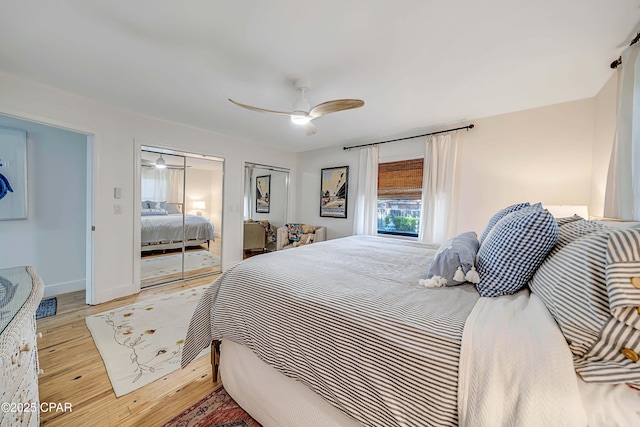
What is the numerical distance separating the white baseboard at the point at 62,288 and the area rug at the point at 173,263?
0.69 meters

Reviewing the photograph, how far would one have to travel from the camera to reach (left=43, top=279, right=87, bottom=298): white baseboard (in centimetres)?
288

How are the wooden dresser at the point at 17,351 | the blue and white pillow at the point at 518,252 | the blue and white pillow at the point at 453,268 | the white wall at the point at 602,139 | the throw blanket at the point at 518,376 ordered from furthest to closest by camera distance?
the white wall at the point at 602,139 → the blue and white pillow at the point at 453,268 → the blue and white pillow at the point at 518,252 → the wooden dresser at the point at 17,351 → the throw blanket at the point at 518,376

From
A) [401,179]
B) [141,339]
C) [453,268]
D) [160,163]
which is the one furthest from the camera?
[401,179]

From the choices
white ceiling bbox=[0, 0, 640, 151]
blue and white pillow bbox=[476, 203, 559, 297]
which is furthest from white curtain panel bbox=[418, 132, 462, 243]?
blue and white pillow bbox=[476, 203, 559, 297]

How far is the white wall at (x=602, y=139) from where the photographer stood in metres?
1.99

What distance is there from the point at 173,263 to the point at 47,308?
1.43 m

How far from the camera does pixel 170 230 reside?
11.9 feet

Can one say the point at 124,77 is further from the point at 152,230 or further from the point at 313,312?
the point at 313,312

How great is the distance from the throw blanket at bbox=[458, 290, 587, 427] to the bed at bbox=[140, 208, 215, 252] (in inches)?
153

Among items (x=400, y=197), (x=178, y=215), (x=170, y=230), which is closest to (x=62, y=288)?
(x=170, y=230)

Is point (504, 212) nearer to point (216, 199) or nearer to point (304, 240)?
point (304, 240)

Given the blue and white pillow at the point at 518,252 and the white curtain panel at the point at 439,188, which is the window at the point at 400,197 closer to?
the white curtain panel at the point at 439,188

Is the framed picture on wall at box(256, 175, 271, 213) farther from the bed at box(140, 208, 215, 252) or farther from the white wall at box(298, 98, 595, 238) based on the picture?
the white wall at box(298, 98, 595, 238)

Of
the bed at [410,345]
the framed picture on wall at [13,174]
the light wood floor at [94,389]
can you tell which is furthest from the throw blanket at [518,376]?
the framed picture on wall at [13,174]
